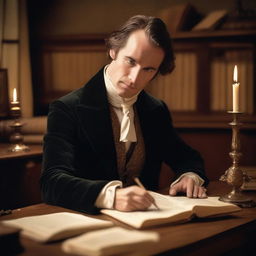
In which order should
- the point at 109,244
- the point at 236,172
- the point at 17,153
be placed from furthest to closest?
the point at 17,153 < the point at 236,172 < the point at 109,244

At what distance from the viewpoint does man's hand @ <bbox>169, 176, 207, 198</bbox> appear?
204 cm

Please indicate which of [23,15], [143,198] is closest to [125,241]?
[143,198]

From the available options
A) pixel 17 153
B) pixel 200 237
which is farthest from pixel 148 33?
pixel 17 153

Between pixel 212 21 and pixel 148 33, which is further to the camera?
pixel 212 21

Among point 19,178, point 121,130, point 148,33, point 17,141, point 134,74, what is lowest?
point 19,178

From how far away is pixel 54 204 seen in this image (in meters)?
1.92

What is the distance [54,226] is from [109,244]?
0.27 metres

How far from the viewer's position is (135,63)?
86.8 inches

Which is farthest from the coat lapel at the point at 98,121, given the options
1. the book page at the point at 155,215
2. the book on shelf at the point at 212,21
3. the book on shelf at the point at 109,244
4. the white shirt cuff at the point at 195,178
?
the book on shelf at the point at 212,21

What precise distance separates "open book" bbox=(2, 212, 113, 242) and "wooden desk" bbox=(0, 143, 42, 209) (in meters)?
1.85

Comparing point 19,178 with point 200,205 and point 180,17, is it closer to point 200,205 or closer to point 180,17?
point 180,17

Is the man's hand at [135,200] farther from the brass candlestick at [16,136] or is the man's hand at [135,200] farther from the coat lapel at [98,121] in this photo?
the brass candlestick at [16,136]

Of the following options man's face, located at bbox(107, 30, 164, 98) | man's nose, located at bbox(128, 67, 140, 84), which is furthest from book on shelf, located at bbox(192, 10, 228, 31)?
man's nose, located at bbox(128, 67, 140, 84)

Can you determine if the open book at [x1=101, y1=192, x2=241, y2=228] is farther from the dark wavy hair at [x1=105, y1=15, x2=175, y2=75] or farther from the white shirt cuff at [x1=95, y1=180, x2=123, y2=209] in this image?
the dark wavy hair at [x1=105, y1=15, x2=175, y2=75]
